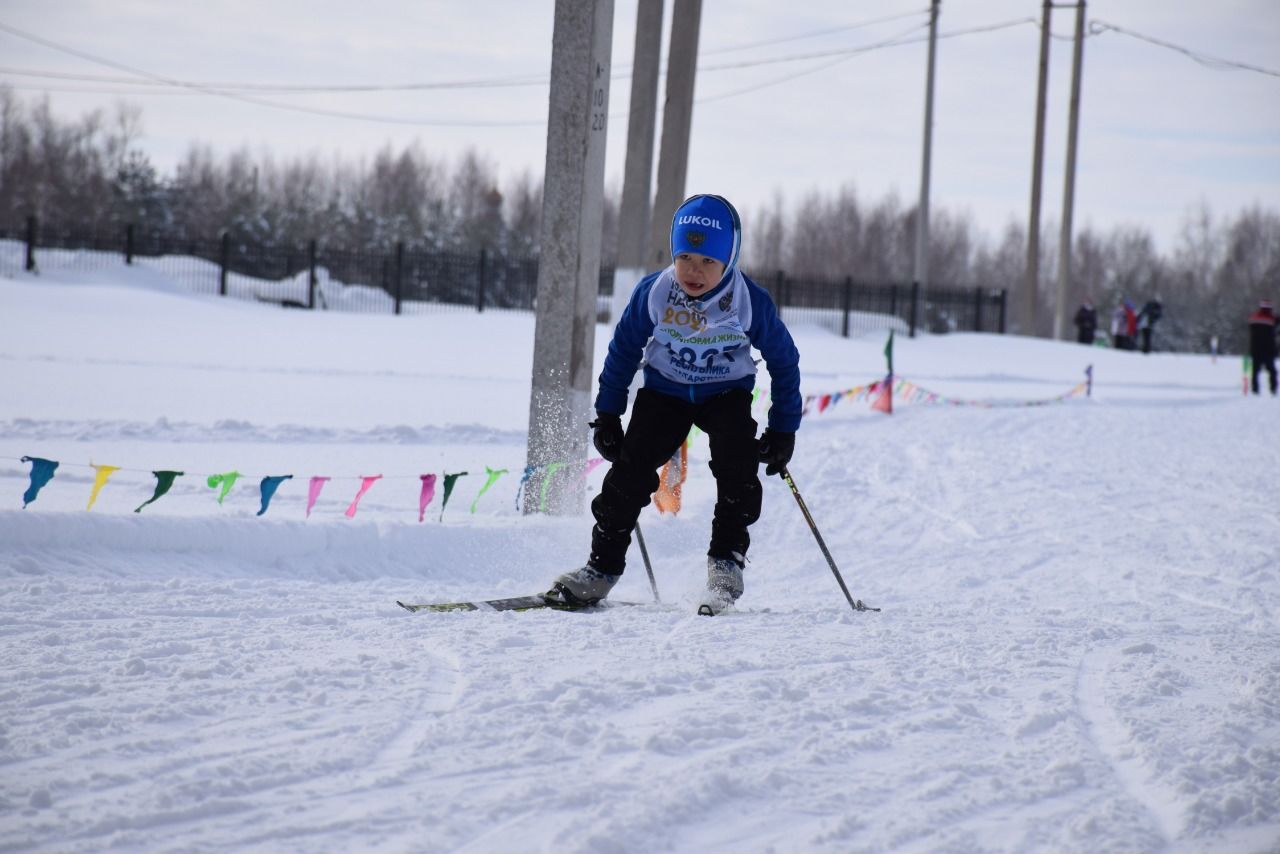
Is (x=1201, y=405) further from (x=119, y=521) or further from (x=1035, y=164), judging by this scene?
(x=119, y=521)

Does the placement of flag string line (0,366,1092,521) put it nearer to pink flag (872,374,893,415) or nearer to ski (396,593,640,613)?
ski (396,593,640,613)

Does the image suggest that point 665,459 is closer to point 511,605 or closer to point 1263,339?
point 511,605

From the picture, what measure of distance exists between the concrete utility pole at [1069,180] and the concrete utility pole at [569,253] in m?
27.0

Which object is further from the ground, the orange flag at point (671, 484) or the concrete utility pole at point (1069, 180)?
the concrete utility pole at point (1069, 180)

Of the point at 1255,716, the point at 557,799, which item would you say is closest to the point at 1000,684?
the point at 1255,716

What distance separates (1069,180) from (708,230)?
30922 millimetres

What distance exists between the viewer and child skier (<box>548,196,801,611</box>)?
15.3ft

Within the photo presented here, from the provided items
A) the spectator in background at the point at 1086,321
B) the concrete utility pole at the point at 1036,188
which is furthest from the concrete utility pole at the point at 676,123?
the spectator in background at the point at 1086,321

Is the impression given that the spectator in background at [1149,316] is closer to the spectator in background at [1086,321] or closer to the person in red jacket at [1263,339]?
the spectator in background at [1086,321]

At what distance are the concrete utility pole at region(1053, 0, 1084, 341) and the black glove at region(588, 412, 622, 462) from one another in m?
29.0

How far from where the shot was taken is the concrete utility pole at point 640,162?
372 inches

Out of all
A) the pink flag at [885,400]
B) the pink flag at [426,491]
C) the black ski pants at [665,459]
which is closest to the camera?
the black ski pants at [665,459]

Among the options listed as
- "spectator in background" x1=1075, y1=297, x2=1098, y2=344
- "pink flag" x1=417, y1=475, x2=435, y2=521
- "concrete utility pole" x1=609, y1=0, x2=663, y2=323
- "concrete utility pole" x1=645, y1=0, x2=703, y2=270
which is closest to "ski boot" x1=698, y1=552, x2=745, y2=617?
"pink flag" x1=417, y1=475, x2=435, y2=521

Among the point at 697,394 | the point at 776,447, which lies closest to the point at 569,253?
the point at 697,394
